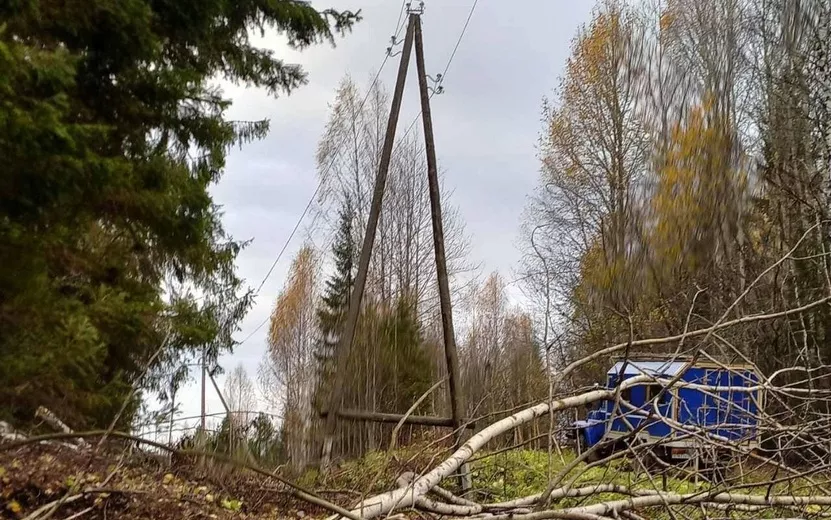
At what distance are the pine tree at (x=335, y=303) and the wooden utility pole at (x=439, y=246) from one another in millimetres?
1000

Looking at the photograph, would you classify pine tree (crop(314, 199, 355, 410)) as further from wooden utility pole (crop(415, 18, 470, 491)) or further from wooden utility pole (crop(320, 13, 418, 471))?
wooden utility pole (crop(415, 18, 470, 491))

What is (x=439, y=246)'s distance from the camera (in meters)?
5.55

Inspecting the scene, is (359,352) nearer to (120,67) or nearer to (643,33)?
(120,67)

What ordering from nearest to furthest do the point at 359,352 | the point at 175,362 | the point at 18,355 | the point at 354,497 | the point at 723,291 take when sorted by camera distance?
the point at 354,497
the point at 18,355
the point at 359,352
the point at 175,362
the point at 723,291

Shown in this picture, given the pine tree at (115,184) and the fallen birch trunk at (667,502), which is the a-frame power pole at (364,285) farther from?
the fallen birch trunk at (667,502)

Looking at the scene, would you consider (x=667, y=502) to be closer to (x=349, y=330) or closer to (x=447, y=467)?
(x=447, y=467)

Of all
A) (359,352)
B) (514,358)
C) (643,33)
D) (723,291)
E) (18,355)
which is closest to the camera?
(18,355)

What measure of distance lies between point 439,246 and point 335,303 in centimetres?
219

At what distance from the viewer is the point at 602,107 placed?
10484 mm

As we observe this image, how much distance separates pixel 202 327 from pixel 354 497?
3123 mm

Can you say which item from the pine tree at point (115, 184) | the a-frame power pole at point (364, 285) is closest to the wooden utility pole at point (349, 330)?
the a-frame power pole at point (364, 285)

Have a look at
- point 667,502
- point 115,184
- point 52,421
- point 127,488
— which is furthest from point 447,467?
point 115,184

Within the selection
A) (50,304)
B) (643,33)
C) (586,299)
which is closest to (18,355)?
(50,304)

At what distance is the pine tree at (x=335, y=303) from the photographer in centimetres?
569
